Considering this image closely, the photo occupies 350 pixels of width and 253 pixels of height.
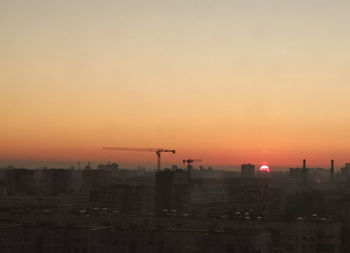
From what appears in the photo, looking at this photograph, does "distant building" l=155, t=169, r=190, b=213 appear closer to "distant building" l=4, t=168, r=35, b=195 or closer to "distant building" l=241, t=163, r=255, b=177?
"distant building" l=4, t=168, r=35, b=195

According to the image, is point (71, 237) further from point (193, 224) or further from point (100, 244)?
point (193, 224)

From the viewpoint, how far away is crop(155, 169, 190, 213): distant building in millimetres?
17781

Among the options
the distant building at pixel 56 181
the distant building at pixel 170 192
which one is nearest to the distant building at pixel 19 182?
the distant building at pixel 56 181

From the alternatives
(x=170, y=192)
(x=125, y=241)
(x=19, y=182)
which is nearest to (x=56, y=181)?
(x=19, y=182)

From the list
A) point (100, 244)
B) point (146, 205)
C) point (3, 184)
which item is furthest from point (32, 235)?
point (3, 184)

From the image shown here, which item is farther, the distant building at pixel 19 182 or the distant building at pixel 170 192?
the distant building at pixel 19 182

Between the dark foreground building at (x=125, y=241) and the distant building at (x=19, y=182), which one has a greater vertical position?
the distant building at (x=19, y=182)

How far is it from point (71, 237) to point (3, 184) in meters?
17.7

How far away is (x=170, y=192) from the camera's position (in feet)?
59.7

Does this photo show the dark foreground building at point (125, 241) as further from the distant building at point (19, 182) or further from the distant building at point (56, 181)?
the distant building at point (56, 181)

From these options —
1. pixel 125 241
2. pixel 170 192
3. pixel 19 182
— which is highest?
pixel 19 182

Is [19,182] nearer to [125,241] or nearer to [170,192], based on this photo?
[170,192]

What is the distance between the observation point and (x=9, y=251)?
7629 millimetres

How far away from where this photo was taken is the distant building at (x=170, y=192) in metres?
17.8
